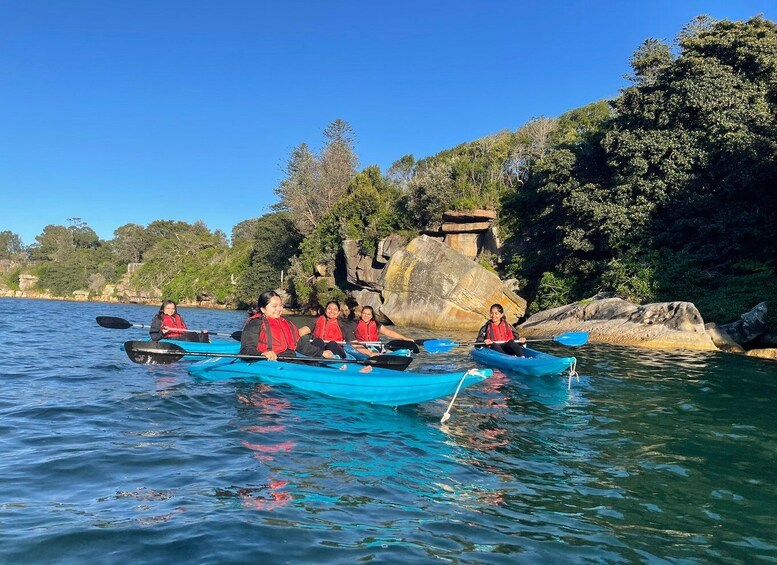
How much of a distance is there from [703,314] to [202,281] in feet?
151

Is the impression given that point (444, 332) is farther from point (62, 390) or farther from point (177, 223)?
point (177, 223)

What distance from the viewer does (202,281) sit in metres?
53.3

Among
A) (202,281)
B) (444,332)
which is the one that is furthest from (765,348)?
(202,281)

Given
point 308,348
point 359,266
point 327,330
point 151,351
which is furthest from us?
point 359,266

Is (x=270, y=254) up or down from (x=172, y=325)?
up

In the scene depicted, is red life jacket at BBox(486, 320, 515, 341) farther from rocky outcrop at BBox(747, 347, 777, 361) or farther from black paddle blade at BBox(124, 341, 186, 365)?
rocky outcrop at BBox(747, 347, 777, 361)

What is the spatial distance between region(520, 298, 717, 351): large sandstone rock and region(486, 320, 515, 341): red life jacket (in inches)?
243

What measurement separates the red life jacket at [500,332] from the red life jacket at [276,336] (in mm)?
4594

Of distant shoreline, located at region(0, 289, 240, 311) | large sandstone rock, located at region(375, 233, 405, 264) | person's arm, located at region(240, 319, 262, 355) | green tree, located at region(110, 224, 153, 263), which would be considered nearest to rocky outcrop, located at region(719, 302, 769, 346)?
person's arm, located at region(240, 319, 262, 355)

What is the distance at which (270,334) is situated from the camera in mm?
8148

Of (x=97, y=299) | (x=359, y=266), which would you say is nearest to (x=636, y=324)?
(x=359, y=266)

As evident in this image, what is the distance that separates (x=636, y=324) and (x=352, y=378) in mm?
11776

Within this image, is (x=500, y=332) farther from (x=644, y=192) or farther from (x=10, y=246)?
(x=10, y=246)

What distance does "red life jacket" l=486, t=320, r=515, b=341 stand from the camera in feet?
36.4
